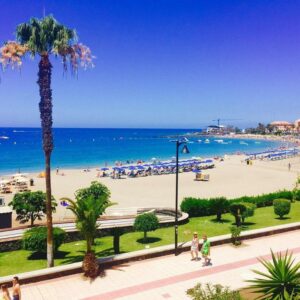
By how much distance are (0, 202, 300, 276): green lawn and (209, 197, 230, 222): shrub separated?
0.40 metres

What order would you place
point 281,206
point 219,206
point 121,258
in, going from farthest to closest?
point 219,206 < point 281,206 < point 121,258

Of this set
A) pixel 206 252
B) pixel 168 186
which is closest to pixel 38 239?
pixel 206 252

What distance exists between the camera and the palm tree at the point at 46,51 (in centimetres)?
1302

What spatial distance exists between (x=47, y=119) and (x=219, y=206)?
11.9m

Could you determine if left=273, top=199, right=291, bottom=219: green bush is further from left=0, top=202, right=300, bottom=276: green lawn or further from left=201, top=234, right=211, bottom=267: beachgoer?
left=201, top=234, right=211, bottom=267: beachgoer

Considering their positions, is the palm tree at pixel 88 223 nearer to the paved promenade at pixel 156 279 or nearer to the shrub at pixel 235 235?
the paved promenade at pixel 156 279

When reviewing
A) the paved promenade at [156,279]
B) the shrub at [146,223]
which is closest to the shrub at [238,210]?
the paved promenade at [156,279]

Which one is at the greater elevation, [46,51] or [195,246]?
[46,51]

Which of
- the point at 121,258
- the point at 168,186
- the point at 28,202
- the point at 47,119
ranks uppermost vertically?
the point at 47,119

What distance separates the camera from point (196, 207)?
22.4 meters

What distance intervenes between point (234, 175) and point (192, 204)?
26.5 metres

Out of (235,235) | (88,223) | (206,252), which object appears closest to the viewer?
(88,223)

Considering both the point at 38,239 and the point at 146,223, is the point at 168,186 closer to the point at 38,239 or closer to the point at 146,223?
the point at 146,223

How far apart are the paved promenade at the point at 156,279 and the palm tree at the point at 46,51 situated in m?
2.50
